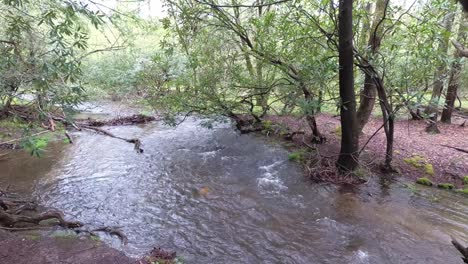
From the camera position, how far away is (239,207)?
21.5 feet

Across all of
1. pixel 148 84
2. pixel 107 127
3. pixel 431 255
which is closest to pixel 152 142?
pixel 148 84

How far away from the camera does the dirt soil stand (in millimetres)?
4070

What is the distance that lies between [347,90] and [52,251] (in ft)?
21.2

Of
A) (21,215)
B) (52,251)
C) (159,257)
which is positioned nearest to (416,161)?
(159,257)

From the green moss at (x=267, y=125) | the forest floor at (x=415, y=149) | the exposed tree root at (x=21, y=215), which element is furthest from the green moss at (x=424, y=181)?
the exposed tree root at (x=21, y=215)

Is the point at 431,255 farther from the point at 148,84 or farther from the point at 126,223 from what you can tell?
the point at 148,84

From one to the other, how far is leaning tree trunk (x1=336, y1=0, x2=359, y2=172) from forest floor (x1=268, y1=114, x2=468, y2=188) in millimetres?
711

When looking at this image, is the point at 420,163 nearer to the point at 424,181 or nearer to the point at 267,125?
the point at 424,181

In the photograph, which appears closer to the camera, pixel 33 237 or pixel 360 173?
pixel 33 237

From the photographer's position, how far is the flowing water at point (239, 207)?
5.08 metres

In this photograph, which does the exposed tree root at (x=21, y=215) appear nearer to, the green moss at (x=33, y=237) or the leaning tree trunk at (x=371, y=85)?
the green moss at (x=33, y=237)

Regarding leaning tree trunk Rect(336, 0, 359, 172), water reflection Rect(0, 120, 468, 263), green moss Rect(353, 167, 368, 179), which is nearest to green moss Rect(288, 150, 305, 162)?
water reflection Rect(0, 120, 468, 263)

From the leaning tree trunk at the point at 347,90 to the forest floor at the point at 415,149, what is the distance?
0.71 m

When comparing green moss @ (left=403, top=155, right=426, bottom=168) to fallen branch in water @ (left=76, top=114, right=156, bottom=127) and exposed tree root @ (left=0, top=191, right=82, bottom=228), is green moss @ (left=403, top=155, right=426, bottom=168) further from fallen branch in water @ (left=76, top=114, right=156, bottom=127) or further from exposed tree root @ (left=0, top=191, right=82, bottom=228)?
fallen branch in water @ (left=76, top=114, right=156, bottom=127)
